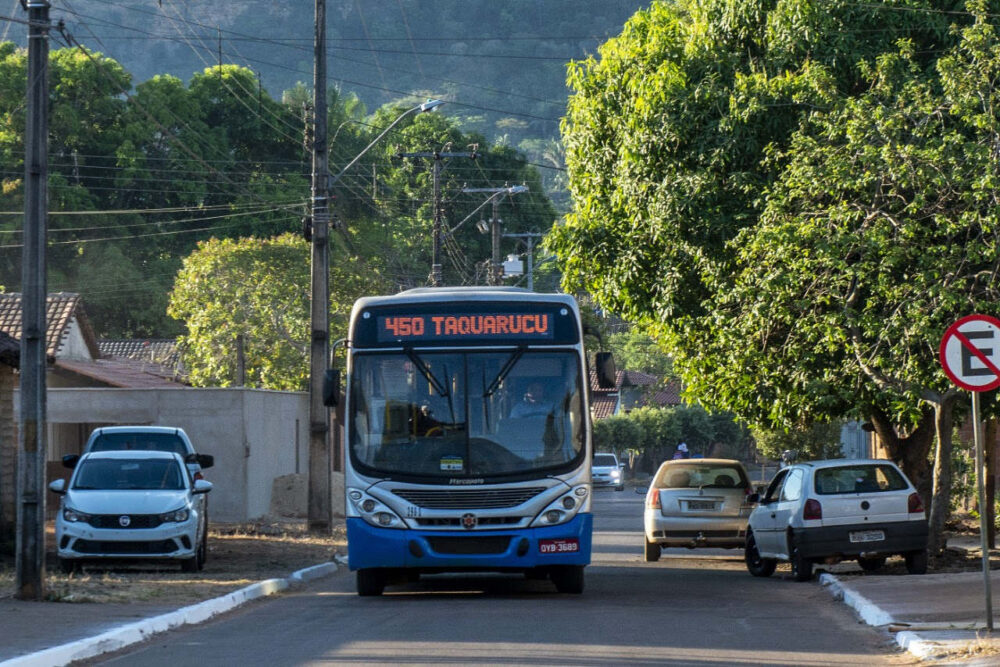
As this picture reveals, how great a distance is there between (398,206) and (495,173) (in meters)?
5.11

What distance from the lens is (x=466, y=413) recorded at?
52.3 feet

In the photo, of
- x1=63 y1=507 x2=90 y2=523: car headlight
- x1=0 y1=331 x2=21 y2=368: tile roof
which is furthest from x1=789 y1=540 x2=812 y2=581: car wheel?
x1=0 y1=331 x2=21 y2=368: tile roof

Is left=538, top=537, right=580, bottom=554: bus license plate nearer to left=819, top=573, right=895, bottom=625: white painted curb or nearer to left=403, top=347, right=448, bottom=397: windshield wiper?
left=403, top=347, right=448, bottom=397: windshield wiper

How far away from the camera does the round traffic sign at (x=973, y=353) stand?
1291cm

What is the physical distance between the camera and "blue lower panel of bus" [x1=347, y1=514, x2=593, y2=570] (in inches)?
616

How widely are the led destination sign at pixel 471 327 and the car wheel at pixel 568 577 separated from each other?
98.2 inches

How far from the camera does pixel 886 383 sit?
19938mm

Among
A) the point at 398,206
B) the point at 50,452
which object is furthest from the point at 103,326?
the point at 50,452

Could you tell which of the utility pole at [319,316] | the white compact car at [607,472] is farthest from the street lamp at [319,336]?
the white compact car at [607,472]

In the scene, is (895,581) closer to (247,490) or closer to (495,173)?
(247,490)

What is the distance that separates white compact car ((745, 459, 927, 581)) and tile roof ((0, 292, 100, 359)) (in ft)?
48.6

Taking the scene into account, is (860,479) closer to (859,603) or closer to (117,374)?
(859,603)

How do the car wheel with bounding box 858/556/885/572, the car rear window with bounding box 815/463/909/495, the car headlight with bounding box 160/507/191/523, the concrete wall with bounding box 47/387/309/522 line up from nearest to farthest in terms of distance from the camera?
the car rear window with bounding box 815/463/909/495 → the car headlight with bounding box 160/507/191/523 → the car wheel with bounding box 858/556/885/572 → the concrete wall with bounding box 47/387/309/522

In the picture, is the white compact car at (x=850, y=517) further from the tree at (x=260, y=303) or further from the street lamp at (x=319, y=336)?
the tree at (x=260, y=303)
